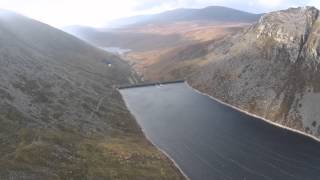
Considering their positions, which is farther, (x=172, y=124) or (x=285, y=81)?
(x=285, y=81)

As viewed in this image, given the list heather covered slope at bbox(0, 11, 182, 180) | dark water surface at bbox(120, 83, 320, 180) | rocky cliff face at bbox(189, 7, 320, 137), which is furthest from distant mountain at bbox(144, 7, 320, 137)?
heather covered slope at bbox(0, 11, 182, 180)

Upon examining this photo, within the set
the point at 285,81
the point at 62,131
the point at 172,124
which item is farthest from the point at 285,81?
the point at 62,131

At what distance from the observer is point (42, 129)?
121 metres

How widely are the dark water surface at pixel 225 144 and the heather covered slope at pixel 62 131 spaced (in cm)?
642

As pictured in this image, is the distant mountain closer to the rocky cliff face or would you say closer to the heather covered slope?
the rocky cliff face

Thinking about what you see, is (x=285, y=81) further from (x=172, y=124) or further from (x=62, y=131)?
(x=62, y=131)

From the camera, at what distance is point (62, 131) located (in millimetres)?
125625

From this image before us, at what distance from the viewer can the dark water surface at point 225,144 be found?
110562 mm

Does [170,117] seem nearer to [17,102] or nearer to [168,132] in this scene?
[168,132]

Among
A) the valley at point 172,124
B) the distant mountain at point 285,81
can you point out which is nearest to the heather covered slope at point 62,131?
the valley at point 172,124

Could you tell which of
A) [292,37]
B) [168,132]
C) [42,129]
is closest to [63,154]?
[42,129]

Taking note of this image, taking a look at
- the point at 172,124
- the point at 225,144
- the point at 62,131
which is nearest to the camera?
the point at 62,131

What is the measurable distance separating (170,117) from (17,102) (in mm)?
51487

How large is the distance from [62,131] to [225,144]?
140 feet
